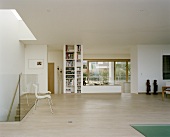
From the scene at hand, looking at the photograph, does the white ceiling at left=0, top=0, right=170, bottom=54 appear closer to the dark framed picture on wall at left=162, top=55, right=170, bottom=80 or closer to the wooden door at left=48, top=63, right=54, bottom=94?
the dark framed picture on wall at left=162, top=55, right=170, bottom=80

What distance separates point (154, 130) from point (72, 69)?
23.3ft

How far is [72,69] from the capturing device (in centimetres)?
1095

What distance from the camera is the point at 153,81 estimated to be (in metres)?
10.8

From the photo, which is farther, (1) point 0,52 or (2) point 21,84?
(1) point 0,52

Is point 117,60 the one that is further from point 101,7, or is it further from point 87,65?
point 101,7

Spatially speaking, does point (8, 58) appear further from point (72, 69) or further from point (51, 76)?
point (51, 76)

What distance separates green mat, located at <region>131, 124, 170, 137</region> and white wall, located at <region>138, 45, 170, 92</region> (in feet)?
20.8

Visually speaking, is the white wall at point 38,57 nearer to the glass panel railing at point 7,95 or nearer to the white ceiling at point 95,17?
the white ceiling at point 95,17

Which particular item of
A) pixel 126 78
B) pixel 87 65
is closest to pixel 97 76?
pixel 87 65

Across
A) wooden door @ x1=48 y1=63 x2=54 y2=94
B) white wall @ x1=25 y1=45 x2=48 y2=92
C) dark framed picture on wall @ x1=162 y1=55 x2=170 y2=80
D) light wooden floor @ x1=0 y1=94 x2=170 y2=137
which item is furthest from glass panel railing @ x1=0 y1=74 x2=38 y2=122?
dark framed picture on wall @ x1=162 y1=55 x2=170 y2=80

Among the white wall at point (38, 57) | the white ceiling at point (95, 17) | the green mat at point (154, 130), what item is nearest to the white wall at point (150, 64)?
the white ceiling at point (95, 17)

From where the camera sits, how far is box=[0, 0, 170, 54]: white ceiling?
4660 mm

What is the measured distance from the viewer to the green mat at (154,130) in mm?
4020

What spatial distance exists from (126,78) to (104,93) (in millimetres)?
5149
